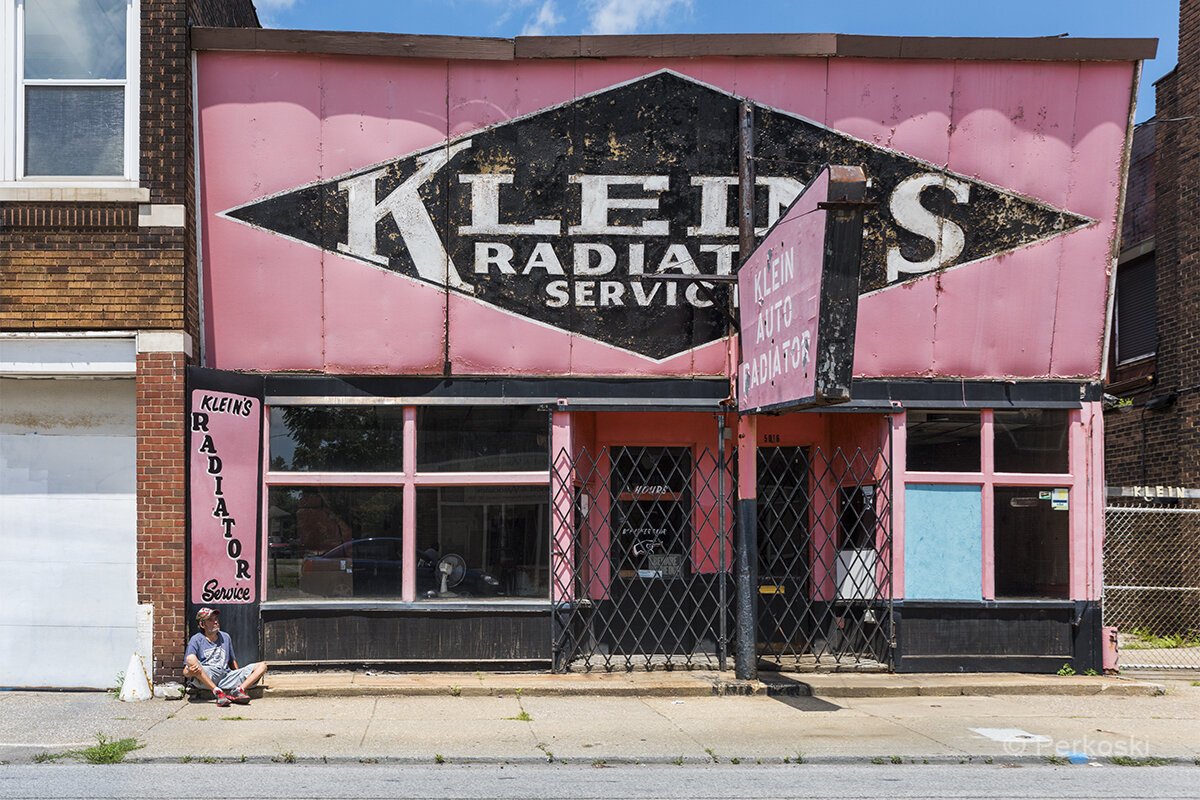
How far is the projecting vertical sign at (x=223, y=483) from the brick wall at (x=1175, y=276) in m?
11.6

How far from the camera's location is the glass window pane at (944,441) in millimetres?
12703

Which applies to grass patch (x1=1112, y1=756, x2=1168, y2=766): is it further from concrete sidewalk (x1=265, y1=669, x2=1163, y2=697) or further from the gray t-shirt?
the gray t-shirt

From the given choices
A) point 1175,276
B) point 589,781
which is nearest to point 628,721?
point 589,781

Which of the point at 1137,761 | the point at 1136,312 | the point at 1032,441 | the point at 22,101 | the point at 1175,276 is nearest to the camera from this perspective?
the point at 1137,761

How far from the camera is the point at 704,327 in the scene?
12586mm

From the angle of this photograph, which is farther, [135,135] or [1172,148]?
[1172,148]

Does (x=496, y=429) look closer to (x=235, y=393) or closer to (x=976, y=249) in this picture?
(x=235, y=393)

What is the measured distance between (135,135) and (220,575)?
4512 millimetres

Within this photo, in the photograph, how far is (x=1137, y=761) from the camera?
28.9ft

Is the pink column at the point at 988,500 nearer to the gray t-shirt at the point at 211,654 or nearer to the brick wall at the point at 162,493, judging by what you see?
the gray t-shirt at the point at 211,654

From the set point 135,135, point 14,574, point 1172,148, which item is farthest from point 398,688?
point 1172,148

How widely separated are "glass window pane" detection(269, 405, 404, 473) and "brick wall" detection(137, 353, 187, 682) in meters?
1.04

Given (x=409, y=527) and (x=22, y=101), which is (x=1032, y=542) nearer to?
(x=409, y=527)

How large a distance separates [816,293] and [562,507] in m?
4.16
